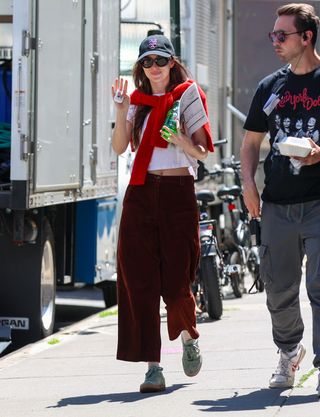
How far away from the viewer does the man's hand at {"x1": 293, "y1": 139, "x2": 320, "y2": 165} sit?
6.45m

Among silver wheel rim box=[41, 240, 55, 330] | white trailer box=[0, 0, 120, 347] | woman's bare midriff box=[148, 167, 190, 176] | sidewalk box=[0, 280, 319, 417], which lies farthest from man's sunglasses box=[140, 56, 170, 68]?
silver wheel rim box=[41, 240, 55, 330]

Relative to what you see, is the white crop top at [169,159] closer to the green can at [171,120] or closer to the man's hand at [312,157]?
the green can at [171,120]

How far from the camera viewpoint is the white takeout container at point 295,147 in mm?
6367

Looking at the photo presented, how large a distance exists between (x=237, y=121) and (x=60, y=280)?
21.3ft

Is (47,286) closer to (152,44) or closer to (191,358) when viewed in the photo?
(191,358)

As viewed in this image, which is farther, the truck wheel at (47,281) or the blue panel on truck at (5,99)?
the blue panel on truck at (5,99)

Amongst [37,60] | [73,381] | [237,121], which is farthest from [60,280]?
[237,121]

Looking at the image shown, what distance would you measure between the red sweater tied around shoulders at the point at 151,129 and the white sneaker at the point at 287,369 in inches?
48.5

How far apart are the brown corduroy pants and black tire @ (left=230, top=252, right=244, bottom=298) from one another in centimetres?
501

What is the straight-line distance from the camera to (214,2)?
16.5 metres

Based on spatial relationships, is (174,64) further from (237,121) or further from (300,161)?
(237,121)

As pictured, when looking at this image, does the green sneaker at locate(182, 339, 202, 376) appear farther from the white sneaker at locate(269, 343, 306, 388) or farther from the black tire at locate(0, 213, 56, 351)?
the black tire at locate(0, 213, 56, 351)

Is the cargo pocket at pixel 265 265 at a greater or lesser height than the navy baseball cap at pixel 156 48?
lesser

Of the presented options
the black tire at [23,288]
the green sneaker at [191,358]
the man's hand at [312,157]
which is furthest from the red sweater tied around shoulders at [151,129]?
the black tire at [23,288]
